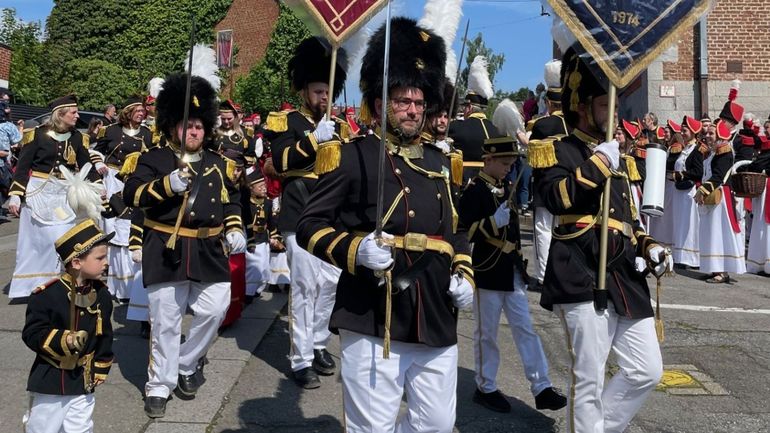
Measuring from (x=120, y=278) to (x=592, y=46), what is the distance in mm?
6394

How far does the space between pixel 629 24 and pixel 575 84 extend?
44 cm

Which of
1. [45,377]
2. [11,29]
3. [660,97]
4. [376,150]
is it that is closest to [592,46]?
[376,150]

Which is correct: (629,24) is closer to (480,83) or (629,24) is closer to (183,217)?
(183,217)

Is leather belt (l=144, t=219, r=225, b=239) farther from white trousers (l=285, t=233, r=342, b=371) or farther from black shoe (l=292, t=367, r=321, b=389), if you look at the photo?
black shoe (l=292, t=367, r=321, b=389)

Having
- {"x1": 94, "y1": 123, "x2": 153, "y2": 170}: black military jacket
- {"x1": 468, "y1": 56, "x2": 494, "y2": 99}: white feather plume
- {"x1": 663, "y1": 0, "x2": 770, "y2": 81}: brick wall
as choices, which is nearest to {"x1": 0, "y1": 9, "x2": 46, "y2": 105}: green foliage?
{"x1": 94, "y1": 123, "x2": 153, "y2": 170}: black military jacket

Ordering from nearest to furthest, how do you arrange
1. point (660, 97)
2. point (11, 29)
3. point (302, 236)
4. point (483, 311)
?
1. point (302, 236)
2. point (483, 311)
3. point (660, 97)
4. point (11, 29)

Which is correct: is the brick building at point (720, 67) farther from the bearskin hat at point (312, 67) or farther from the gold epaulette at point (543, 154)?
the gold epaulette at point (543, 154)

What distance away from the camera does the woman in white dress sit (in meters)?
10.8

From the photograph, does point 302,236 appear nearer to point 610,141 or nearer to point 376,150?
point 376,150

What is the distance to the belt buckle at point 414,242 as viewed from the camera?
366 cm

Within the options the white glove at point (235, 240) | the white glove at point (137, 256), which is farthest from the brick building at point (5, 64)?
the white glove at point (235, 240)

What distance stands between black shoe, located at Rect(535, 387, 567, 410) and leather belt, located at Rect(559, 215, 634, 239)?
1.41 meters

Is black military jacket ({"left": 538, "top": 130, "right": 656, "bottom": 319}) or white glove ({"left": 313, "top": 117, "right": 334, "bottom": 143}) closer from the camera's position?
black military jacket ({"left": 538, "top": 130, "right": 656, "bottom": 319})

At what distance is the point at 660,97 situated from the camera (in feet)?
61.5
